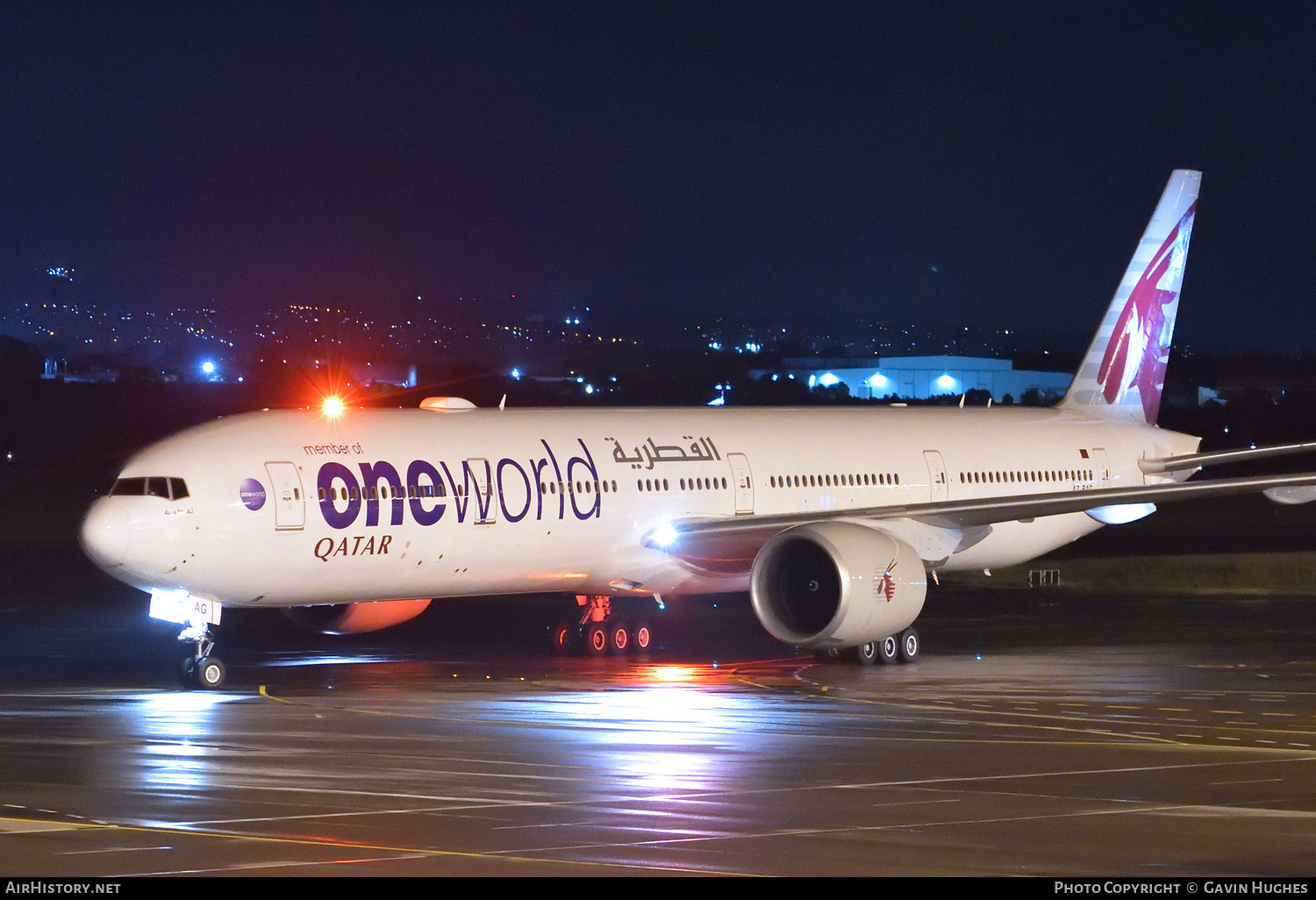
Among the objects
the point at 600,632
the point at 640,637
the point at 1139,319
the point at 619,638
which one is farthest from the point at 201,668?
the point at 1139,319

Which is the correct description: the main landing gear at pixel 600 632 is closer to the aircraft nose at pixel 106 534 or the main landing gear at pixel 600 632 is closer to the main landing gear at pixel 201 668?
the main landing gear at pixel 201 668

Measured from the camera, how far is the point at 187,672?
22.7m

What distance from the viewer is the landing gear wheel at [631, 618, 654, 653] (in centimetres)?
2830

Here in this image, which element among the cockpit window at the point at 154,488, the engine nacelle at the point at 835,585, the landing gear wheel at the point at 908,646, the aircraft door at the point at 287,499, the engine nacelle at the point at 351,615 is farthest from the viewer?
the engine nacelle at the point at 351,615

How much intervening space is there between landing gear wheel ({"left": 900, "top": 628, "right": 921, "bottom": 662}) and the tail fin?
9464 millimetres

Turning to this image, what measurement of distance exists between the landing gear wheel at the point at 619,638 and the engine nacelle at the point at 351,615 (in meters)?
2.94

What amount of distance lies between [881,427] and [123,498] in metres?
12.5

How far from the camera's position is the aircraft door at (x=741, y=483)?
2805 cm

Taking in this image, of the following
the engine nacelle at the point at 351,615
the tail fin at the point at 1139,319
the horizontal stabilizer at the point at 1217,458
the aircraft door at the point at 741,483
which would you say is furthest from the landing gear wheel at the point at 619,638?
the tail fin at the point at 1139,319

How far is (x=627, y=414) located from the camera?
27953 millimetres

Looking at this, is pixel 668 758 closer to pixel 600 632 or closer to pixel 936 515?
pixel 936 515

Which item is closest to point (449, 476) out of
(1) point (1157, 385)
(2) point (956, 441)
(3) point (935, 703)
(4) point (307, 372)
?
(3) point (935, 703)

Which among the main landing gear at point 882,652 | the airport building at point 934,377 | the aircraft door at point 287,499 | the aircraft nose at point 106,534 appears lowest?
the main landing gear at point 882,652

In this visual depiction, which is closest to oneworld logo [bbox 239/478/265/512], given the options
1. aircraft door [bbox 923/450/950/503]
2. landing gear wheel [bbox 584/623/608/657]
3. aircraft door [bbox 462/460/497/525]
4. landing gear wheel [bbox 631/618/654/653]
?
aircraft door [bbox 462/460/497/525]
